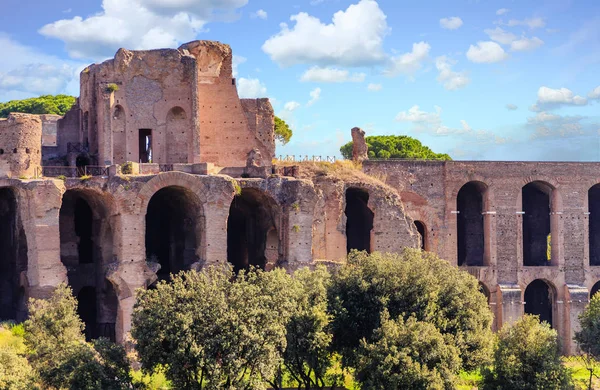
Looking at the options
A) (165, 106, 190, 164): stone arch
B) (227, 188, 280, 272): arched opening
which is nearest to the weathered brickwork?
(227, 188, 280, 272): arched opening

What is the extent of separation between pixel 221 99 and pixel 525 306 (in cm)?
1867

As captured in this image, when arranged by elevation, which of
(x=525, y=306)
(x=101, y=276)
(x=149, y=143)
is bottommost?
(x=525, y=306)

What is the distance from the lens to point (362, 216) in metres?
38.6

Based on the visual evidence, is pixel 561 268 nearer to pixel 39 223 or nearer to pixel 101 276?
pixel 101 276

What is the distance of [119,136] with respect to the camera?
115 ft

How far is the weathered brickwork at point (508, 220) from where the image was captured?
3903 cm

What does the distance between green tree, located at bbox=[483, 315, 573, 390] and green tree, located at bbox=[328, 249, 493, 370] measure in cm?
64

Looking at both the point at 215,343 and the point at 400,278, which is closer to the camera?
the point at 215,343

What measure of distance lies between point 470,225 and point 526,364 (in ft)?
57.3

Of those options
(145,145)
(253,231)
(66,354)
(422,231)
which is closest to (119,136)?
(145,145)

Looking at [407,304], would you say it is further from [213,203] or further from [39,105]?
[39,105]

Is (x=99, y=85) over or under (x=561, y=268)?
over

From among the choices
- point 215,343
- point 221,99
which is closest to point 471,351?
point 215,343

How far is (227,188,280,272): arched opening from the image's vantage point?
3400 cm
